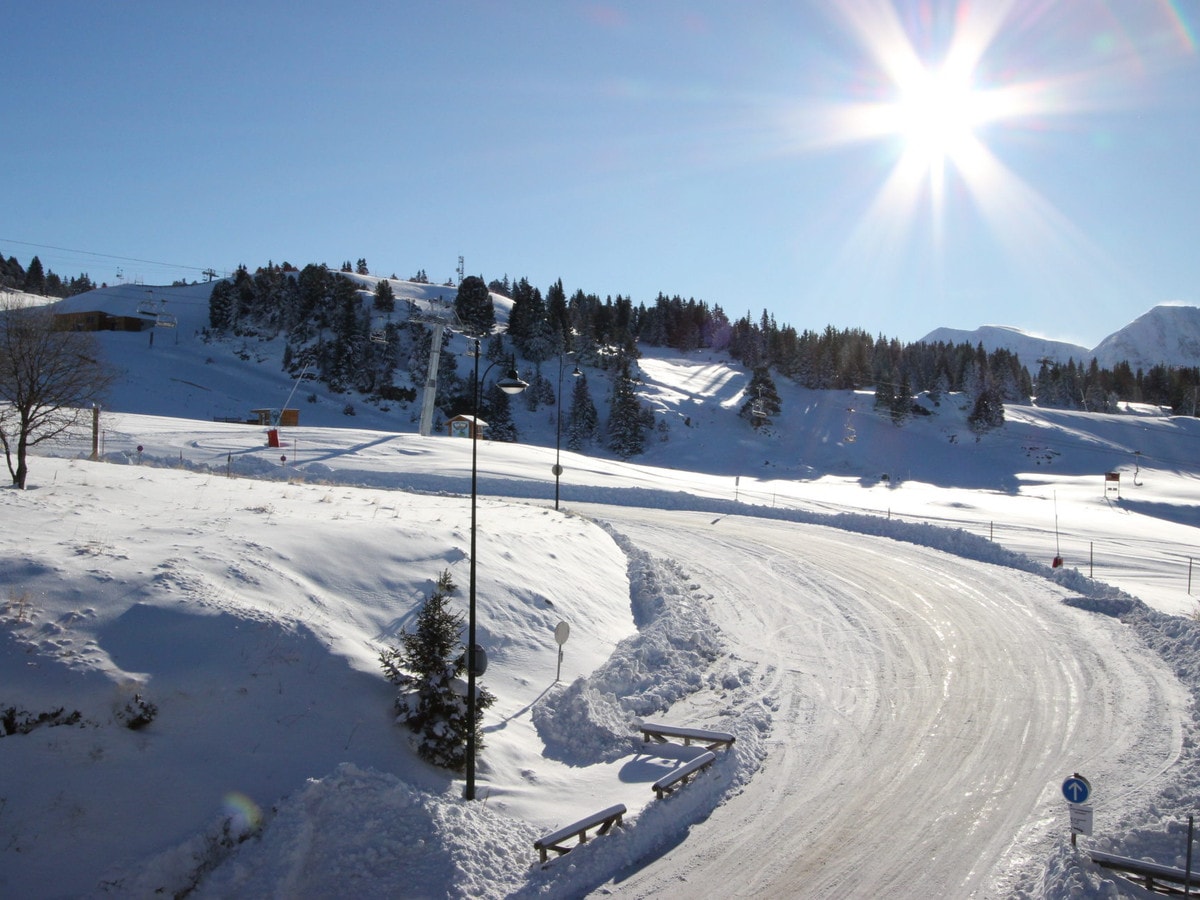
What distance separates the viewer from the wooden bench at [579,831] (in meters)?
9.12

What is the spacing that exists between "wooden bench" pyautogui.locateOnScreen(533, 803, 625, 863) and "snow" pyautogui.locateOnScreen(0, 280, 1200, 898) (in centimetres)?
23

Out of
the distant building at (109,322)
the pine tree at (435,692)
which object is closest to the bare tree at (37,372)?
the pine tree at (435,692)

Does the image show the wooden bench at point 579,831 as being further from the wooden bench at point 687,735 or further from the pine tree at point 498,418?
the pine tree at point 498,418

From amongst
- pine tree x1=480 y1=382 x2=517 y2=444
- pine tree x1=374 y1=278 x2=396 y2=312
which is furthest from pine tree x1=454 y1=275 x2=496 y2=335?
pine tree x1=480 y1=382 x2=517 y2=444

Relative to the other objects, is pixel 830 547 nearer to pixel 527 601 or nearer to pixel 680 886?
pixel 527 601

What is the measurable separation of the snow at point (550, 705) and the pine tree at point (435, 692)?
0.29m

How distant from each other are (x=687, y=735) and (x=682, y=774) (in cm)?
167

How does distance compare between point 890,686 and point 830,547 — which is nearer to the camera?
point 890,686

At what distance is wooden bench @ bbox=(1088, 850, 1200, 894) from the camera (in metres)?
8.26

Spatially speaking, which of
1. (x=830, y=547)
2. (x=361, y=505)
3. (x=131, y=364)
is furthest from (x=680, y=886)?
(x=131, y=364)

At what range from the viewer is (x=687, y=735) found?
41.4ft

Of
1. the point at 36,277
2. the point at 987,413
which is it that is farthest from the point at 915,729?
the point at 36,277

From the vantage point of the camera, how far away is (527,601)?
16.7 m

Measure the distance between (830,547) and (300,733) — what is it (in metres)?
22.9
